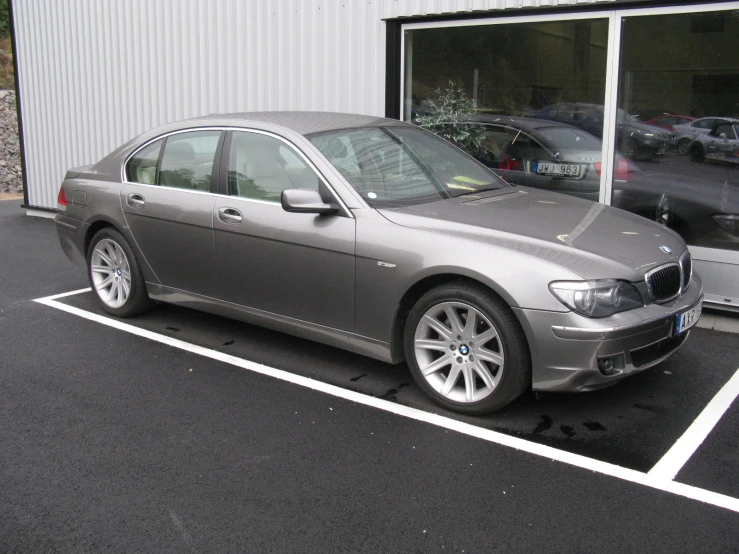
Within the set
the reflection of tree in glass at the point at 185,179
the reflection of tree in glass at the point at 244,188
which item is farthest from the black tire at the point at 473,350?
the reflection of tree in glass at the point at 185,179

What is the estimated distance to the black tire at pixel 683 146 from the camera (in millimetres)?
6734

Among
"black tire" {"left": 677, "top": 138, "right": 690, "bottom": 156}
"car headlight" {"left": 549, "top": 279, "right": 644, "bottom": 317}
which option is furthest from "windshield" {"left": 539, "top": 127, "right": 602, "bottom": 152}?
"car headlight" {"left": 549, "top": 279, "right": 644, "bottom": 317}

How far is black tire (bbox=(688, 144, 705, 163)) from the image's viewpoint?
669cm

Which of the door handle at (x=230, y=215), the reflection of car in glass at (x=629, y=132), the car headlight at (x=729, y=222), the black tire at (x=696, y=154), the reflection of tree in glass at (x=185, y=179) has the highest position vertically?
the reflection of car in glass at (x=629, y=132)

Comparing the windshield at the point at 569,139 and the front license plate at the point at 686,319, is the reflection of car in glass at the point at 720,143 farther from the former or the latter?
the front license plate at the point at 686,319

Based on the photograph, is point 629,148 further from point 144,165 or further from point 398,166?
point 144,165

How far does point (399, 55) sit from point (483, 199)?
366 cm

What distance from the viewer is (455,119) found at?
324 inches

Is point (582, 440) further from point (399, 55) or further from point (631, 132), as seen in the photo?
point (399, 55)

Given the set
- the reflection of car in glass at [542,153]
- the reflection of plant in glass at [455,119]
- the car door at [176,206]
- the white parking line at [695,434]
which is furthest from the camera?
the reflection of plant in glass at [455,119]

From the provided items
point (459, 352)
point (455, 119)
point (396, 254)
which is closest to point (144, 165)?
point (396, 254)

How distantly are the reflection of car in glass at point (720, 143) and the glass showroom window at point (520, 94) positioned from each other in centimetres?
84

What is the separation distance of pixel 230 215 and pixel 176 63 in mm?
5856

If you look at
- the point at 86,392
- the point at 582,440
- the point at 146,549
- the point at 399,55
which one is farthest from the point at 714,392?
the point at 399,55
